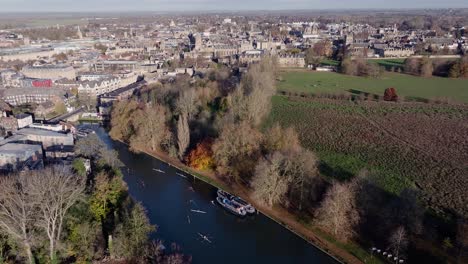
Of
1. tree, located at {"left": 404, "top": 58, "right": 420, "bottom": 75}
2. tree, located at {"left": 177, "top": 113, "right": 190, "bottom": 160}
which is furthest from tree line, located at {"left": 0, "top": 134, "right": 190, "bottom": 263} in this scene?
tree, located at {"left": 404, "top": 58, "right": 420, "bottom": 75}

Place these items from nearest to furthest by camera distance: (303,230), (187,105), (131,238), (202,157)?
(131,238) → (303,230) → (202,157) → (187,105)

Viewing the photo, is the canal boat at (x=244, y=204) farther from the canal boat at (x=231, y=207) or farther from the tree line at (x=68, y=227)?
the tree line at (x=68, y=227)

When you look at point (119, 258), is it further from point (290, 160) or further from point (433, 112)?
point (433, 112)

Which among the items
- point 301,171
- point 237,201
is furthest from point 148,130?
point 301,171

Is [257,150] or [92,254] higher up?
[257,150]

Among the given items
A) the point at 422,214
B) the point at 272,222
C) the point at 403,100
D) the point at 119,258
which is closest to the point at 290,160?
the point at 272,222

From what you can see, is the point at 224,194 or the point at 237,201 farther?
the point at 224,194

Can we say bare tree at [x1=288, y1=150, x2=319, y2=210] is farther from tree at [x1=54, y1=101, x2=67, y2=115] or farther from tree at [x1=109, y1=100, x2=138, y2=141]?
tree at [x1=54, y1=101, x2=67, y2=115]

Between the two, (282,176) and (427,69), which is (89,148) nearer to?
(282,176)
